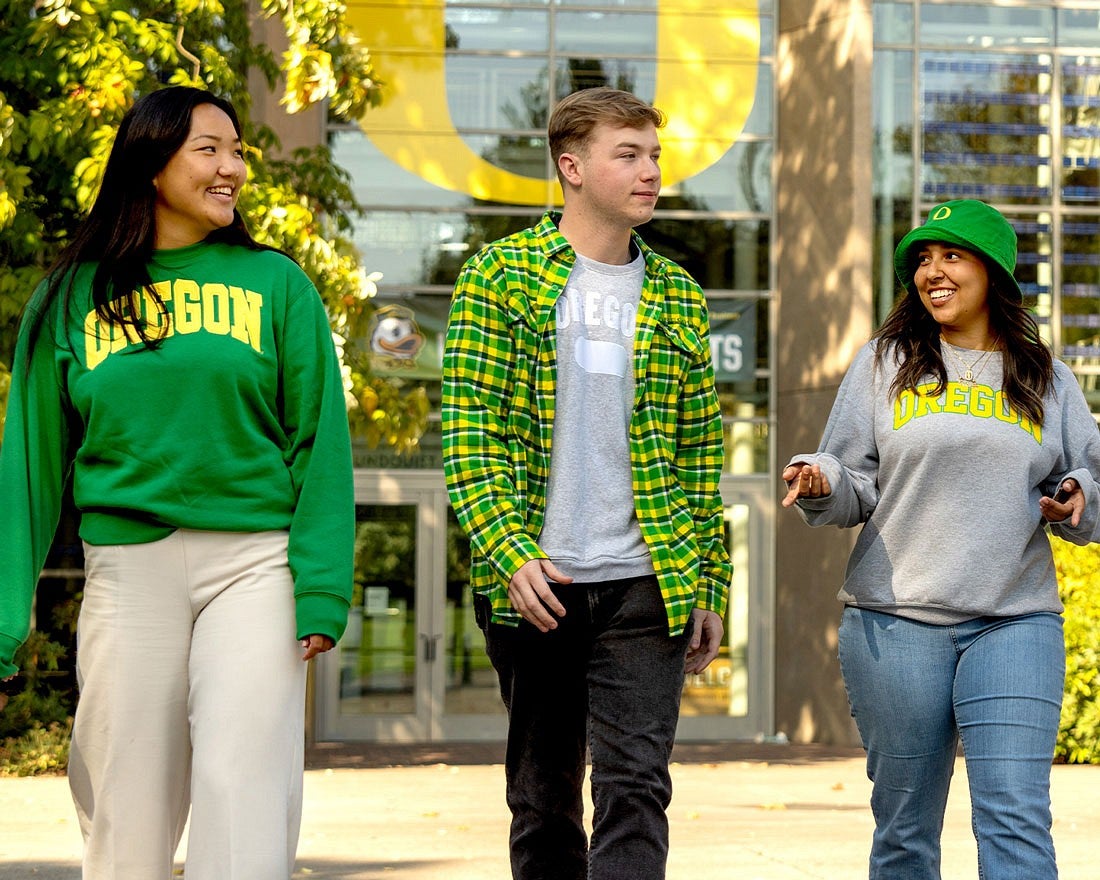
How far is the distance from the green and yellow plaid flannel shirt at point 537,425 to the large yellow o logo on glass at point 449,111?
443 inches

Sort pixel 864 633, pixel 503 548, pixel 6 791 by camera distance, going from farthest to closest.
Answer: pixel 6 791
pixel 864 633
pixel 503 548

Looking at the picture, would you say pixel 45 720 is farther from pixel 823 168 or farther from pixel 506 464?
pixel 506 464

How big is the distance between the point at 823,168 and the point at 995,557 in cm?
1138

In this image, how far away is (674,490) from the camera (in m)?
4.27

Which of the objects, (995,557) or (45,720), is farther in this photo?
(45,720)

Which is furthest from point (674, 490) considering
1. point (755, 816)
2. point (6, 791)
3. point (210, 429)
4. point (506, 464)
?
point (6, 791)

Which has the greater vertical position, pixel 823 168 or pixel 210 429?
pixel 823 168

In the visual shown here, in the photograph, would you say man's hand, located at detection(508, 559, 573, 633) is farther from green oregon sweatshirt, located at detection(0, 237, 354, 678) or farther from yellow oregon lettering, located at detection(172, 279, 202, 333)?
yellow oregon lettering, located at detection(172, 279, 202, 333)

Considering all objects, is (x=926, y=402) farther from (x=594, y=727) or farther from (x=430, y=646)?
(x=430, y=646)

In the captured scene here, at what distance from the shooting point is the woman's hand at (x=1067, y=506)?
4.24 metres

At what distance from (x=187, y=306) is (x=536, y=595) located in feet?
3.26

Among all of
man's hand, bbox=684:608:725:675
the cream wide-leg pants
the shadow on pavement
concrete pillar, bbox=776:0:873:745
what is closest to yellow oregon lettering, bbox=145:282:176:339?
the cream wide-leg pants

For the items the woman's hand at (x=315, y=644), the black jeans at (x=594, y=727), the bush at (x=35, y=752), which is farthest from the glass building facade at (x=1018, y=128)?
the woman's hand at (x=315, y=644)

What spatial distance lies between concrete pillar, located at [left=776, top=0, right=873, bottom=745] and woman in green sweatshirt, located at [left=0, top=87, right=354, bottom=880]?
37.2 feet
